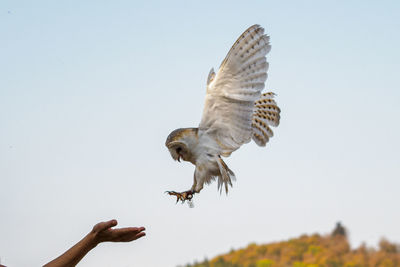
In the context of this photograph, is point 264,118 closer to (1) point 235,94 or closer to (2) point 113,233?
(1) point 235,94

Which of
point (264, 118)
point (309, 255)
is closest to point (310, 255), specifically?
point (309, 255)

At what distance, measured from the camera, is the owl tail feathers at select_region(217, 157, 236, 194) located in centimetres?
445

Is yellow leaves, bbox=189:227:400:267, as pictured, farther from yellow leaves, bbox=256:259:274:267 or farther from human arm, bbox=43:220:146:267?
human arm, bbox=43:220:146:267

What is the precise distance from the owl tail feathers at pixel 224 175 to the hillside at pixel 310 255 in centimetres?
2708

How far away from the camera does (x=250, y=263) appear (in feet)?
126

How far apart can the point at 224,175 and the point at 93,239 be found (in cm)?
221

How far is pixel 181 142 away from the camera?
13.8 feet

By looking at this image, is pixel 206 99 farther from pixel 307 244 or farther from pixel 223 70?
pixel 307 244

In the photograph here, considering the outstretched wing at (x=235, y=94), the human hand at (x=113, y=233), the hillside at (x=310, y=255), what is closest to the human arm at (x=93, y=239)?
the human hand at (x=113, y=233)

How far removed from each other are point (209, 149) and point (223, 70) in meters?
0.64

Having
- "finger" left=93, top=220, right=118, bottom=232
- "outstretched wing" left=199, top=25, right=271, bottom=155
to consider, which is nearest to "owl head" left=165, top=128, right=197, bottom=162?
"outstretched wing" left=199, top=25, right=271, bottom=155

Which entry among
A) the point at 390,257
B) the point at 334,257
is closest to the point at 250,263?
the point at 334,257

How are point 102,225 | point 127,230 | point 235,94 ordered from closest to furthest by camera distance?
point 102,225, point 127,230, point 235,94

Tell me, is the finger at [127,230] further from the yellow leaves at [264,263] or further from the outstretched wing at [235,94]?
the yellow leaves at [264,263]
